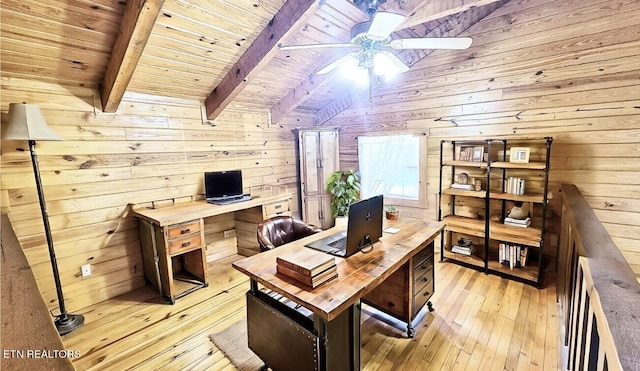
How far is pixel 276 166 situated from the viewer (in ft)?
14.6

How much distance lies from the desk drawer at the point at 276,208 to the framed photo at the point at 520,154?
2.74m

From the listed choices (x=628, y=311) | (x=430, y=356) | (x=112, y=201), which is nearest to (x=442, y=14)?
(x=628, y=311)

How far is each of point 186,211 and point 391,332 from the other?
2.27 meters

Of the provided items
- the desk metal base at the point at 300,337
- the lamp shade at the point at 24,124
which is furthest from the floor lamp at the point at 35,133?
the desk metal base at the point at 300,337

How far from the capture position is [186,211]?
116 inches

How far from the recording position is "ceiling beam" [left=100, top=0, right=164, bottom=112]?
1886 mm

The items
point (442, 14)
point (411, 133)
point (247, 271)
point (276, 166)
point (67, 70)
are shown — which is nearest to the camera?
point (247, 271)

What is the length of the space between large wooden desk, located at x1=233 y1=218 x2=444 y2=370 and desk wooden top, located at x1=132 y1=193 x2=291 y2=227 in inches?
50.7

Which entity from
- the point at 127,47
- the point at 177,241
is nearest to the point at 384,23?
the point at 127,47

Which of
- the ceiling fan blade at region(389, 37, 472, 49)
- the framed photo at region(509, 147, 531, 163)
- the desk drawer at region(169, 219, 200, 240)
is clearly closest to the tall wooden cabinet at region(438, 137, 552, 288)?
the framed photo at region(509, 147, 531, 163)

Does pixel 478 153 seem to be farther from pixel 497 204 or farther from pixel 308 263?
pixel 308 263

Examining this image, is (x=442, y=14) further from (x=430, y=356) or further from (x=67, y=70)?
(x=67, y=70)

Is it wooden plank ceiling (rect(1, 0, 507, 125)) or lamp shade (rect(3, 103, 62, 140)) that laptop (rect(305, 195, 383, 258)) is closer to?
wooden plank ceiling (rect(1, 0, 507, 125))

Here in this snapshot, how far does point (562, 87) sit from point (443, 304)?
2.55 m
